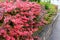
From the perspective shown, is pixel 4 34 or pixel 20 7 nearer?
pixel 4 34

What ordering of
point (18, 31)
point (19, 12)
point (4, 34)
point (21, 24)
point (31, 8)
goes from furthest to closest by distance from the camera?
1. point (31, 8)
2. point (19, 12)
3. point (21, 24)
4. point (18, 31)
5. point (4, 34)

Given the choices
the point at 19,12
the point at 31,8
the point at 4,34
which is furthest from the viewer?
the point at 31,8

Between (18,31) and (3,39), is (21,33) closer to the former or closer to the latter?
(18,31)

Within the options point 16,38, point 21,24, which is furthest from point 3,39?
point 21,24

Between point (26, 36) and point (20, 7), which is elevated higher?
point (20, 7)

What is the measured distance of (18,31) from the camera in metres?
4.52

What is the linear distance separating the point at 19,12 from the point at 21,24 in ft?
1.88

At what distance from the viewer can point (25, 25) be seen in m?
5.10

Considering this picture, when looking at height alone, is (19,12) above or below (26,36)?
above

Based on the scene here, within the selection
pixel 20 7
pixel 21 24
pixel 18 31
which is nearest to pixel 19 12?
pixel 20 7

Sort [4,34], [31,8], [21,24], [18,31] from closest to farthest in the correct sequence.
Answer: [4,34] < [18,31] < [21,24] < [31,8]

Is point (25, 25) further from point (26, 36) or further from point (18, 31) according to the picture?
point (18, 31)

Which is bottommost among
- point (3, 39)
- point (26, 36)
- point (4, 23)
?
point (26, 36)

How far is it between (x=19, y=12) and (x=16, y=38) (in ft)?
3.03
